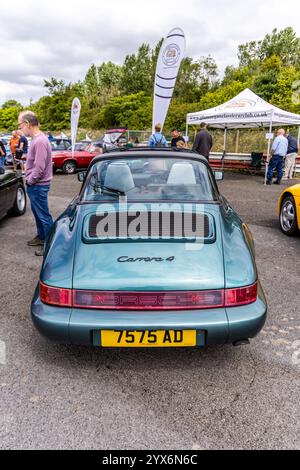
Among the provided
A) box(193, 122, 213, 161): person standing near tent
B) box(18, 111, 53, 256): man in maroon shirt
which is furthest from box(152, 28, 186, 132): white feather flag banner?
box(18, 111, 53, 256): man in maroon shirt

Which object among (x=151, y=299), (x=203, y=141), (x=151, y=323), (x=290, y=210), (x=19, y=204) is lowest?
(x=19, y=204)

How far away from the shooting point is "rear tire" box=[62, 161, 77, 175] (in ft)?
49.1

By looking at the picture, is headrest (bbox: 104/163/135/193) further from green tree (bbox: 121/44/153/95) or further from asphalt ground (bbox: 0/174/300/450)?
green tree (bbox: 121/44/153/95)

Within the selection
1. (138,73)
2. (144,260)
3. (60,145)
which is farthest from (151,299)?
(138,73)

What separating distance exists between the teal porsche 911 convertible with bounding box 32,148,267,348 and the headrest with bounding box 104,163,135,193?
506 mm

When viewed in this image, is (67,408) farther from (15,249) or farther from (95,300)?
(15,249)

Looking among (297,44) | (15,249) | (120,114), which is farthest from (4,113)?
(15,249)

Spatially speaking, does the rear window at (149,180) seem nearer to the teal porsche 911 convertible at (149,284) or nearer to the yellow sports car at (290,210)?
the teal porsche 911 convertible at (149,284)

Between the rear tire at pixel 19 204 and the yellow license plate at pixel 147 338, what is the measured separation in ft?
17.6

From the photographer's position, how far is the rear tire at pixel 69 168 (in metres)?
15.0

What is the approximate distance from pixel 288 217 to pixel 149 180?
3.51 meters

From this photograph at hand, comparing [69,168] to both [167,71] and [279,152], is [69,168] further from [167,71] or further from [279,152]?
[279,152]

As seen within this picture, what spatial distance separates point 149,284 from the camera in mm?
2211

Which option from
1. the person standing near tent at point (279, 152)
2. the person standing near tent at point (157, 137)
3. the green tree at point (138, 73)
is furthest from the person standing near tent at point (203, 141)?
the green tree at point (138, 73)
